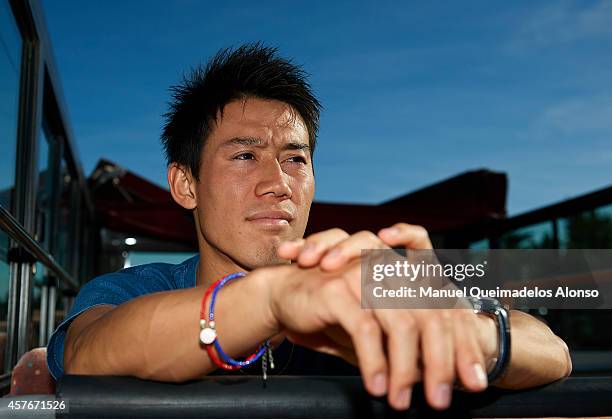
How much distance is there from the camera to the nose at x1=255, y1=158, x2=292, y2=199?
54.1 inches

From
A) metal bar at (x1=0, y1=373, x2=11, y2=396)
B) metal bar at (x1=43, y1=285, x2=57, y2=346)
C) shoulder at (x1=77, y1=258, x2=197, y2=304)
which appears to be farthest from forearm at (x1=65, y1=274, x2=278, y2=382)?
metal bar at (x1=43, y1=285, x2=57, y2=346)

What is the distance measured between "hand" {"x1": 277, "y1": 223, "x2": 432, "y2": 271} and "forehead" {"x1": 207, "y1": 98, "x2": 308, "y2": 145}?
0.78m

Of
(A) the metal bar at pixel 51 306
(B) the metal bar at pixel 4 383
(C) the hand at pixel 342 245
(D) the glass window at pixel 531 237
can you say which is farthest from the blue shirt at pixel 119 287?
(D) the glass window at pixel 531 237

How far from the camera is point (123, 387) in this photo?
0.65m

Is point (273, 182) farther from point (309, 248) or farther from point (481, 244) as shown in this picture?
point (481, 244)

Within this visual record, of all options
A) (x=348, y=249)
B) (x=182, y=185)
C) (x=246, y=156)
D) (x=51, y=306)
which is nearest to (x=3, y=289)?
(x=182, y=185)

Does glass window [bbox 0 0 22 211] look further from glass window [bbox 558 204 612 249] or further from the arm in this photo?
glass window [bbox 558 204 612 249]

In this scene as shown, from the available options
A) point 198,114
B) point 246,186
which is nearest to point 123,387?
point 246,186

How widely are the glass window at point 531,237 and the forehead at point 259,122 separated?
2888mm

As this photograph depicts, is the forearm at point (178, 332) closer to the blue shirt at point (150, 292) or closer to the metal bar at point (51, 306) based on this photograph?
the blue shirt at point (150, 292)

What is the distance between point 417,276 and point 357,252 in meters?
0.07

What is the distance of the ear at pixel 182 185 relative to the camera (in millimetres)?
1580

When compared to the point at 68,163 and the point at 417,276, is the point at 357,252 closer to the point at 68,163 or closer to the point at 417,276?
the point at 417,276

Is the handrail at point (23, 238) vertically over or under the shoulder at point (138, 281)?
over
